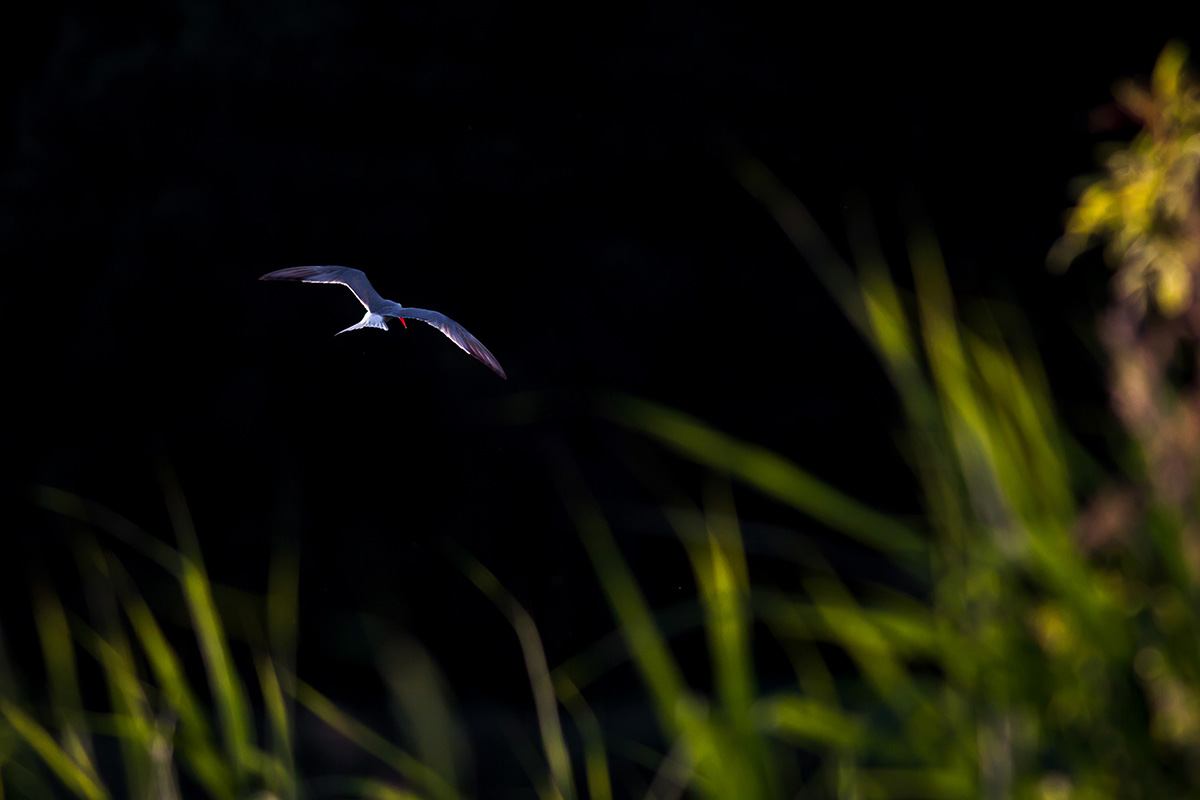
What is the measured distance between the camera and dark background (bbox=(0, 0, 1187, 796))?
150 inches

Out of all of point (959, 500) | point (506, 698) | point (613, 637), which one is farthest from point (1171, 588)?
point (506, 698)

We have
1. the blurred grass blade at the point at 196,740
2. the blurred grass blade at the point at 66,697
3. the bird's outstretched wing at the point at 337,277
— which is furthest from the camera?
the bird's outstretched wing at the point at 337,277

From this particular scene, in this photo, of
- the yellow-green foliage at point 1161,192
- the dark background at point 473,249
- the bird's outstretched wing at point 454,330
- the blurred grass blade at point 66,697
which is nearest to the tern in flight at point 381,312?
the bird's outstretched wing at point 454,330

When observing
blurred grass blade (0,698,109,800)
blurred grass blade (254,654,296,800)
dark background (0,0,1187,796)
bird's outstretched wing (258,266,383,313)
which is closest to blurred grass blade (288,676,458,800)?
blurred grass blade (254,654,296,800)

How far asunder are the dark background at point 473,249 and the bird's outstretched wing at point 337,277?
2.55 m

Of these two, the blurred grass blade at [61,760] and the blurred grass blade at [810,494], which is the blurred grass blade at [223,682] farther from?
the blurred grass blade at [810,494]

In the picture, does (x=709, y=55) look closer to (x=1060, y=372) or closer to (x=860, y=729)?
(x=1060, y=372)

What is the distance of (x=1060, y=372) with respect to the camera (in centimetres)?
422

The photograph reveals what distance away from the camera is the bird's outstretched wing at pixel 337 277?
1.11 m

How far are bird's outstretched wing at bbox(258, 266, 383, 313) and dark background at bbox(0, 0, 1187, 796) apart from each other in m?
2.55

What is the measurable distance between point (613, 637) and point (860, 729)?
3370mm

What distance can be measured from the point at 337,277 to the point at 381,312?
13cm

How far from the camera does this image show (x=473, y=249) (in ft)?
12.8

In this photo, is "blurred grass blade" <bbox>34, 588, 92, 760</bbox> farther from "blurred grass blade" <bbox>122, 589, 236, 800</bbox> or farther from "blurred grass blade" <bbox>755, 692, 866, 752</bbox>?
"blurred grass blade" <bbox>755, 692, 866, 752</bbox>
